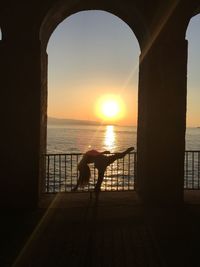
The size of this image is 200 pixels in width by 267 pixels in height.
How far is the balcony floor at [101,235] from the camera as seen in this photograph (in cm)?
577

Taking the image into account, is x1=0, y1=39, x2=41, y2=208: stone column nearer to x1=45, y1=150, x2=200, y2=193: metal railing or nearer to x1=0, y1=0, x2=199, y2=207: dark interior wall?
x1=0, y1=0, x2=199, y2=207: dark interior wall

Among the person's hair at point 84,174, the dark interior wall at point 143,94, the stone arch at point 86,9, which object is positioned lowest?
the person's hair at point 84,174

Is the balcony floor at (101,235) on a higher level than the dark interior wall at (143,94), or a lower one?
lower

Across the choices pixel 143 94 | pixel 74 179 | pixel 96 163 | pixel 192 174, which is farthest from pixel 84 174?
pixel 74 179

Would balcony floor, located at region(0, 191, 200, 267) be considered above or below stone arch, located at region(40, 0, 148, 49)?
below

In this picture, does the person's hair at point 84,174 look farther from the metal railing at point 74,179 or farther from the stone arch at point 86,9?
the stone arch at point 86,9

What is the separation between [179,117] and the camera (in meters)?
9.09

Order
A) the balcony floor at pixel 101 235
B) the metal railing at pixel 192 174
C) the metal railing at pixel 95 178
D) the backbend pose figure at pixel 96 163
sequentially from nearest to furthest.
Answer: the balcony floor at pixel 101 235, the backbend pose figure at pixel 96 163, the metal railing at pixel 95 178, the metal railing at pixel 192 174

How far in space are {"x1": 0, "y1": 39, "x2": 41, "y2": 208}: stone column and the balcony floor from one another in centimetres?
64

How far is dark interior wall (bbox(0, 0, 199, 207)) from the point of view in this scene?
858cm

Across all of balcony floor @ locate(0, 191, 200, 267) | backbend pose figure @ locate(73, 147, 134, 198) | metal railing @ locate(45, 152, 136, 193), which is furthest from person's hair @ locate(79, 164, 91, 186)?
metal railing @ locate(45, 152, 136, 193)

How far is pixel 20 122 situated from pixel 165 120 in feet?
11.8

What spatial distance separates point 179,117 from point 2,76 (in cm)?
446

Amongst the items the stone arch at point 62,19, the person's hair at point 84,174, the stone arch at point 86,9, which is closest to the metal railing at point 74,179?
the person's hair at point 84,174
